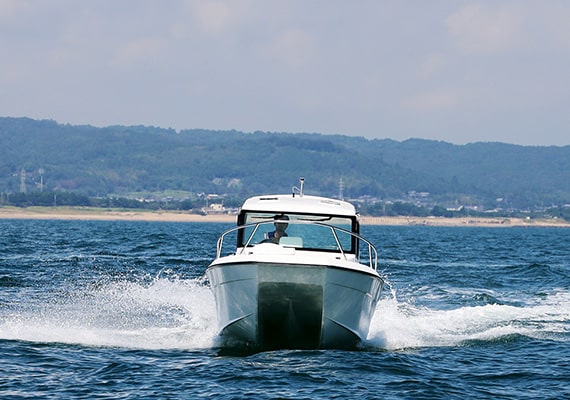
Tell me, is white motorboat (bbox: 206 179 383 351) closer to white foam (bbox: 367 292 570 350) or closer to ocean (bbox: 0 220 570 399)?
ocean (bbox: 0 220 570 399)

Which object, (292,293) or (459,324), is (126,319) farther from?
(459,324)

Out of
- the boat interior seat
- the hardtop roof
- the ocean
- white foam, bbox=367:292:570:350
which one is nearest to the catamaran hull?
the ocean

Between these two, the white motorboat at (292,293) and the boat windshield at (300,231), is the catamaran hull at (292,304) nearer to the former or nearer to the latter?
the white motorboat at (292,293)

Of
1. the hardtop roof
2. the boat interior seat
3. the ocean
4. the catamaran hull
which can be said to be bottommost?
the ocean

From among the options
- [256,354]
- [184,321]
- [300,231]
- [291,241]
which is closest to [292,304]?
[256,354]

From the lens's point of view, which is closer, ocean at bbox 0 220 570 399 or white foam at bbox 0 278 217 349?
ocean at bbox 0 220 570 399

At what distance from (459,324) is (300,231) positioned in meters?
5.78

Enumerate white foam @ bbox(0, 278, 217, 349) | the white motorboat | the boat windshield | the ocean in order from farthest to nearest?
white foam @ bbox(0, 278, 217, 349) → the boat windshield → the white motorboat → the ocean

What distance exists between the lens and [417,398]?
13.8 meters

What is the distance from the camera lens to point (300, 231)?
17.8 m

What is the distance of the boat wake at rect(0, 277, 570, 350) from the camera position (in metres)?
18.3

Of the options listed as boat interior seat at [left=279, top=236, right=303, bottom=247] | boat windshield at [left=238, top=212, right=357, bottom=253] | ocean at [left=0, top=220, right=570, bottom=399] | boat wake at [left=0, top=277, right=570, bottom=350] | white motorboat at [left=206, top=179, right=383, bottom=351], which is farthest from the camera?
boat wake at [left=0, top=277, right=570, bottom=350]

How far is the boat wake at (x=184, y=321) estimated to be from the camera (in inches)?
722

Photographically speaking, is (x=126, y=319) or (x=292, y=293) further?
(x=126, y=319)
